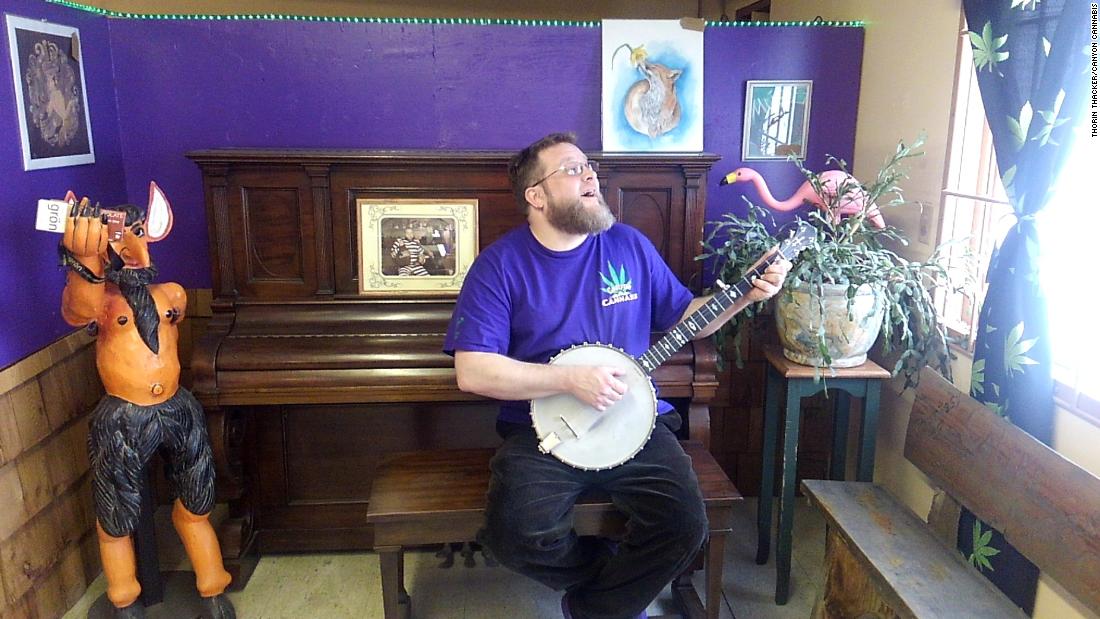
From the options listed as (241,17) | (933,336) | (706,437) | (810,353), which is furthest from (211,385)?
(933,336)

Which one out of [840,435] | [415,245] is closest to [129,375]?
[415,245]

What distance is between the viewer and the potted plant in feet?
7.25

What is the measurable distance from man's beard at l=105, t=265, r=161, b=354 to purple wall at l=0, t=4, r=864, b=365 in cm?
77

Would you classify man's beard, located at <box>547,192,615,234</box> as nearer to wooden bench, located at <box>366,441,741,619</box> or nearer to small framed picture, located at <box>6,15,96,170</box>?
wooden bench, located at <box>366,441,741,619</box>

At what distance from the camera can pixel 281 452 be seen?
266 centimetres

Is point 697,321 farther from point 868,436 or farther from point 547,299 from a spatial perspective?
point 868,436

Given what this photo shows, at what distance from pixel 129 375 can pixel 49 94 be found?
3.00ft

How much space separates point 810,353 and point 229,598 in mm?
1971

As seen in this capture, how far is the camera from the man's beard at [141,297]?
6.88ft

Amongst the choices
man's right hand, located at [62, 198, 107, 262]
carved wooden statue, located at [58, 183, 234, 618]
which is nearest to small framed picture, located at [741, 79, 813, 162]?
carved wooden statue, located at [58, 183, 234, 618]

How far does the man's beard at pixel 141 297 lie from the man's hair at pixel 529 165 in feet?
3.40

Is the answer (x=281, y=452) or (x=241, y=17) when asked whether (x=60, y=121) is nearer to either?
(x=241, y=17)

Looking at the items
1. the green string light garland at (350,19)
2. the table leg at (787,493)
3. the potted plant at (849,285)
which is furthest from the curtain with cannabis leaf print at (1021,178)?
the green string light garland at (350,19)

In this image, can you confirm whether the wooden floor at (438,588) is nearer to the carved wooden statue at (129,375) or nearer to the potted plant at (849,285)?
the carved wooden statue at (129,375)
